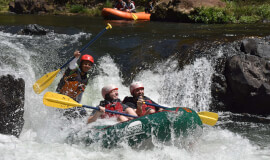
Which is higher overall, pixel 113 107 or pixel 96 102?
pixel 113 107

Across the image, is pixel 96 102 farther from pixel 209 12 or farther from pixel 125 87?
pixel 209 12

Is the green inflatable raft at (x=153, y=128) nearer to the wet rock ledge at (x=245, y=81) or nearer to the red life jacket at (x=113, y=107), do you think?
the red life jacket at (x=113, y=107)

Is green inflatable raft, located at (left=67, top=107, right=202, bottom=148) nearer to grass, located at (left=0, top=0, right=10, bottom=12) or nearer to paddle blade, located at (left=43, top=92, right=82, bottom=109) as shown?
paddle blade, located at (left=43, top=92, right=82, bottom=109)

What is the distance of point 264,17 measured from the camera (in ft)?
43.3

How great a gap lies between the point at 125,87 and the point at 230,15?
768cm

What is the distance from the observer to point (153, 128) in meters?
4.26

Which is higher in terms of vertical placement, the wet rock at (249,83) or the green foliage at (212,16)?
the green foliage at (212,16)

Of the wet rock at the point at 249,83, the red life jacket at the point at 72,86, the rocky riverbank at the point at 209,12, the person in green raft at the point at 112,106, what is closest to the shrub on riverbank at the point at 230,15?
the rocky riverbank at the point at 209,12

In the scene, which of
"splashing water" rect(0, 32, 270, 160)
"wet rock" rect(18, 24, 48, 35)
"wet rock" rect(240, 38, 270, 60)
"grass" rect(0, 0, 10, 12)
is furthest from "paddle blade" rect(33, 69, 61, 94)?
"grass" rect(0, 0, 10, 12)

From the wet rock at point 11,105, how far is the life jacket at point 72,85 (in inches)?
27.4

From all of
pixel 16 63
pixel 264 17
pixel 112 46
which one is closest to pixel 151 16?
pixel 264 17

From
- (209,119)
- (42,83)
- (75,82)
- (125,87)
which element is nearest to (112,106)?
(75,82)

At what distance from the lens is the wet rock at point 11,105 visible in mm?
4770

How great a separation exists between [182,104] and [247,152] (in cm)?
226
